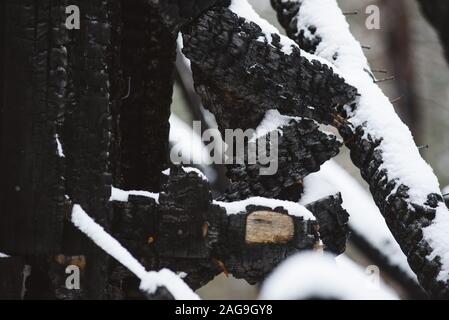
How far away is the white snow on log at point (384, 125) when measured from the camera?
2537 mm

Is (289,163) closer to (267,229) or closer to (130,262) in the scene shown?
(267,229)

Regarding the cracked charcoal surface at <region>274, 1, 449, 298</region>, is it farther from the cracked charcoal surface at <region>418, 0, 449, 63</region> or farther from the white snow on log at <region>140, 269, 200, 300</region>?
the white snow on log at <region>140, 269, 200, 300</region>

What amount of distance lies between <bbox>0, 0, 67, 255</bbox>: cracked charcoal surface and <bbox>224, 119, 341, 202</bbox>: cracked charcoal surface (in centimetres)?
73

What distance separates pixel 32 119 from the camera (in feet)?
7.79

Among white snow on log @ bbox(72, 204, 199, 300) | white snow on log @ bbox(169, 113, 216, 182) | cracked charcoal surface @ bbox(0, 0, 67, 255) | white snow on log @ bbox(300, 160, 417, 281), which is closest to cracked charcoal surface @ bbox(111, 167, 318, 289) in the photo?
white snow on log @ bbox(72, 204, 199, 300)

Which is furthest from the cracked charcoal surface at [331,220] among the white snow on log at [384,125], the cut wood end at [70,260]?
the cut wood end at [70,260]

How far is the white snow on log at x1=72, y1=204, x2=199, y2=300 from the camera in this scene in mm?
2076

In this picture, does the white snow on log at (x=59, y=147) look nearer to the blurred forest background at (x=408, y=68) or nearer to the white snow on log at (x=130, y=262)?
the white snow on log at (x=130, y=262)

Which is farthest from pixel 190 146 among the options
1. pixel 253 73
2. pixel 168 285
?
pixel 168 285

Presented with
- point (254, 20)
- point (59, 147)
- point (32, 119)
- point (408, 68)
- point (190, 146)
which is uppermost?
point (254, 20)

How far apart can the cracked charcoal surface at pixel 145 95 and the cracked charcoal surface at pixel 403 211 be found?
93 cm

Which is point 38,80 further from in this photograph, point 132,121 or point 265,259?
point 265,259

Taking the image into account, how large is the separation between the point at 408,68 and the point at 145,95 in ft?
20.0
